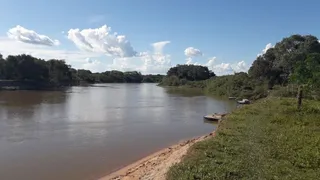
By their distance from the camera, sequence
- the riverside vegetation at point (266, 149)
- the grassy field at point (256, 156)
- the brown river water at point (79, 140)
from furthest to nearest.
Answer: the brown river water at point (79, 140) → the riverside vegetation at point (266, 149) → the grassy field at point (256, 156)

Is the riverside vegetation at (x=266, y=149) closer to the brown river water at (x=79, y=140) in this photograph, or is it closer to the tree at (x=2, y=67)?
the brown river water at (x=79, y=140)

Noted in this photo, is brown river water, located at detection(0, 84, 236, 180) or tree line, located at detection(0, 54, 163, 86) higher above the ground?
tree line, located at detection(0, 54, 163, 86)

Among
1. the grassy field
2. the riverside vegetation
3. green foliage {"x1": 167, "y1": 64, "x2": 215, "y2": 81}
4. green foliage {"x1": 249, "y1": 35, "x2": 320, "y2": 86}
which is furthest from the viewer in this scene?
green foliage {"x1": 167, "y1": 64, "x2": 215, "y2": 81}

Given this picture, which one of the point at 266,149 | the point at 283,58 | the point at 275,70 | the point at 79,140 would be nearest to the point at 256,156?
the point at 266,149

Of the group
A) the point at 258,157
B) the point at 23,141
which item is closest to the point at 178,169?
the point at 258,157

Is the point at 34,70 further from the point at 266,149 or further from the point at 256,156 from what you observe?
the point at 256,156

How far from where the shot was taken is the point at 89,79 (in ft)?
490

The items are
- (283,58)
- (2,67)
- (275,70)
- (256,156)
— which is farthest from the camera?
(2,67)

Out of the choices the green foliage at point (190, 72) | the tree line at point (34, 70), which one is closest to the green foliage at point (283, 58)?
the tree line at point (34, 70)

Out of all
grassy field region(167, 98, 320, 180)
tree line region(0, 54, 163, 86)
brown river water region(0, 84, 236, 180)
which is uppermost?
tree line region(0, 54, 163, 86)

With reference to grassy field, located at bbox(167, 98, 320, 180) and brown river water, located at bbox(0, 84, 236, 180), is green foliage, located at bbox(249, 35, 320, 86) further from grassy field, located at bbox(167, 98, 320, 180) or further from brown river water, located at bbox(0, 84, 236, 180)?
grassy field, located at bbox(167, 98, 320, 180)

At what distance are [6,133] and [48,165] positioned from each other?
897 centimetres

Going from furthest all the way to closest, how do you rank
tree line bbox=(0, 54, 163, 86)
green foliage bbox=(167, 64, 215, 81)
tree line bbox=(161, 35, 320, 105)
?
1. green foliage bbox=(167, 64, 215, 81)
2. tree line bbox=(0, 54, 163, 86)
3. tree line bbox=(161, 35, 320, 105)

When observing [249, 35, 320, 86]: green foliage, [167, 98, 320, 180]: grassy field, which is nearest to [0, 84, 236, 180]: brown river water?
[167, 98, 320, 180]: grassy field
